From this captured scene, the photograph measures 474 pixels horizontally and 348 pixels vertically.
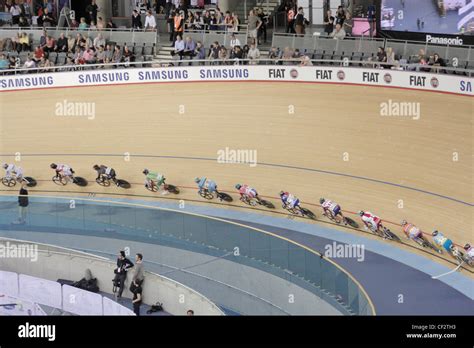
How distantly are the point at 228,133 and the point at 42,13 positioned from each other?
7579 mm

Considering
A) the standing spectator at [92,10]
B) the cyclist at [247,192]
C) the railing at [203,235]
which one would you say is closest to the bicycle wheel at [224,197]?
the cyclist at [247,192]

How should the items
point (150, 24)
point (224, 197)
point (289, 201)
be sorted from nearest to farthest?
1. point (289, 201)
2. point (224, 197)
3. point (150, 24)

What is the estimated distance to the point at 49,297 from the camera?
13.8 meters

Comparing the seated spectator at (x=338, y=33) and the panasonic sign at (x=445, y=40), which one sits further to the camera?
the seated spectator at (x=338, y=33)

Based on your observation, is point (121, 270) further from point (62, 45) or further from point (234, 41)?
point (62, 45)

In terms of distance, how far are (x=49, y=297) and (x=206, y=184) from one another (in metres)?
4.80

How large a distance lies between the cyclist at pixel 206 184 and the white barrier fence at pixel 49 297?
15.1 ft

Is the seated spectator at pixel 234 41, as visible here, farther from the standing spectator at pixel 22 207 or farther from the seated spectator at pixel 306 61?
the standing spectator at pixel 22 207

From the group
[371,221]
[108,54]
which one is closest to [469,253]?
[371,221]

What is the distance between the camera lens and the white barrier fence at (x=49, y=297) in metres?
12.7

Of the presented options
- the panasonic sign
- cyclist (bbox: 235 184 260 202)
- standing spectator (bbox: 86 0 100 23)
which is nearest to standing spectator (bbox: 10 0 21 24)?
standing spectator (bbox: 86 0 100 23)

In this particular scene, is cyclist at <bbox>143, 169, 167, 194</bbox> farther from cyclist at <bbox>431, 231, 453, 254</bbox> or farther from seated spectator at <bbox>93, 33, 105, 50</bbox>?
cyclist at <bbox>431, 231, 453, 254</bbox>

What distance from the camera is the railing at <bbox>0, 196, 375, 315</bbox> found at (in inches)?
501
